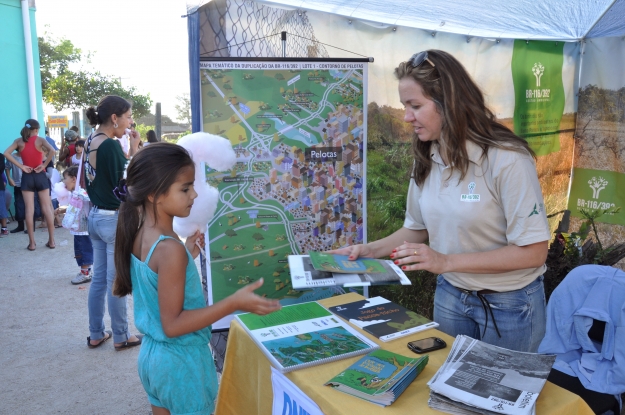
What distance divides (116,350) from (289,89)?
260 centimetres

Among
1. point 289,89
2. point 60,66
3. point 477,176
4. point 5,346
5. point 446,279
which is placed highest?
point 60,66

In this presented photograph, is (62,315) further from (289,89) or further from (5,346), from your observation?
(289,89)

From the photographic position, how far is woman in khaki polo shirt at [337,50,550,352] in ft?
5.75

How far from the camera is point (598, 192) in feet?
17.5

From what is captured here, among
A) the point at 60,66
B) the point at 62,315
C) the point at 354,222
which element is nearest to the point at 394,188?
the point at 354,222

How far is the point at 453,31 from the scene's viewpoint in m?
4.69

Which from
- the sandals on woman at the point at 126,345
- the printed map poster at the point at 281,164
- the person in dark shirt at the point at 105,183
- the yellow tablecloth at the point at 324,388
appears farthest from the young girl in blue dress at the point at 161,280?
the sandals on woman at the point at 126,345

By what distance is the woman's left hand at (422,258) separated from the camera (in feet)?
5.73

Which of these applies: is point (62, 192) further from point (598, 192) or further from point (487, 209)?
point (598, 192)

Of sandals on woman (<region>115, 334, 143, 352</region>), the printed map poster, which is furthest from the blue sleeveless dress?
sandals on woman (<region>115, 334, 143, 352</region>)

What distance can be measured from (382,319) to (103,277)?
8.99 feet

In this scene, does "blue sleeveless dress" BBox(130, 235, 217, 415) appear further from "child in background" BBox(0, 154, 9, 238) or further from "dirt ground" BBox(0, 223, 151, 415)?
"child in background" BBox(0, 154, 9, 238)

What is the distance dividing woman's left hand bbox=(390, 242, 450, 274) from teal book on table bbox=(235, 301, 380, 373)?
0.34 metres

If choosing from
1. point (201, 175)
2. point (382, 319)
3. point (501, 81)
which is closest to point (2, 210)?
point (201, 175)
